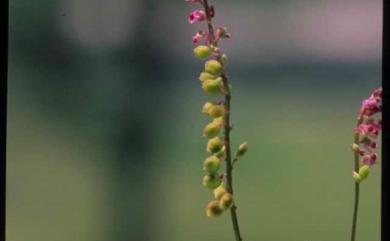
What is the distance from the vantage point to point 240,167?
0.99 metres

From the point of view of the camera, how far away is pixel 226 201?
85cm

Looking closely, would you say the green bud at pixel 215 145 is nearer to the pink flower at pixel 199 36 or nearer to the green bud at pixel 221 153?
the green bud at pixel 221 153

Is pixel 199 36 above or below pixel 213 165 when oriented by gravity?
above

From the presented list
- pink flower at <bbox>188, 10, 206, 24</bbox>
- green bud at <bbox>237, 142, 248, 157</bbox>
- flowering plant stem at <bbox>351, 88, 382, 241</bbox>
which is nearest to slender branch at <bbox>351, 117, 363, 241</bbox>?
flowering plant stem at <bbox>351, 88, 382, 241</bbox>

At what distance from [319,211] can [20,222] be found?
48 cm

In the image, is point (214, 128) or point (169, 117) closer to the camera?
point (214, 128)

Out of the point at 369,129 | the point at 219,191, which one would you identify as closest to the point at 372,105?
the point at 369,129

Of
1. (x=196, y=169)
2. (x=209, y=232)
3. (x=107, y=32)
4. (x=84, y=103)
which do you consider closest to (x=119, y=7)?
(x=107, y=32)

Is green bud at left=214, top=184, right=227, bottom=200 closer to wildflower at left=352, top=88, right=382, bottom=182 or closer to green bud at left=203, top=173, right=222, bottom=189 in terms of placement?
green bud at left=203, top=173, right=222, bottom=189

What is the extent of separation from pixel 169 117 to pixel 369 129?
0.31 metres

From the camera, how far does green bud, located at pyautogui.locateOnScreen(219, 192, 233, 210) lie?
2.79 ft

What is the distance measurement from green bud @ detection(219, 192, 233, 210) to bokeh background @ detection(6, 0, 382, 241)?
0.13 metres

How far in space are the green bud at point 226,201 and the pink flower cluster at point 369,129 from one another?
0.20 m

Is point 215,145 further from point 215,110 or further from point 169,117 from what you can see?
point 169,117
